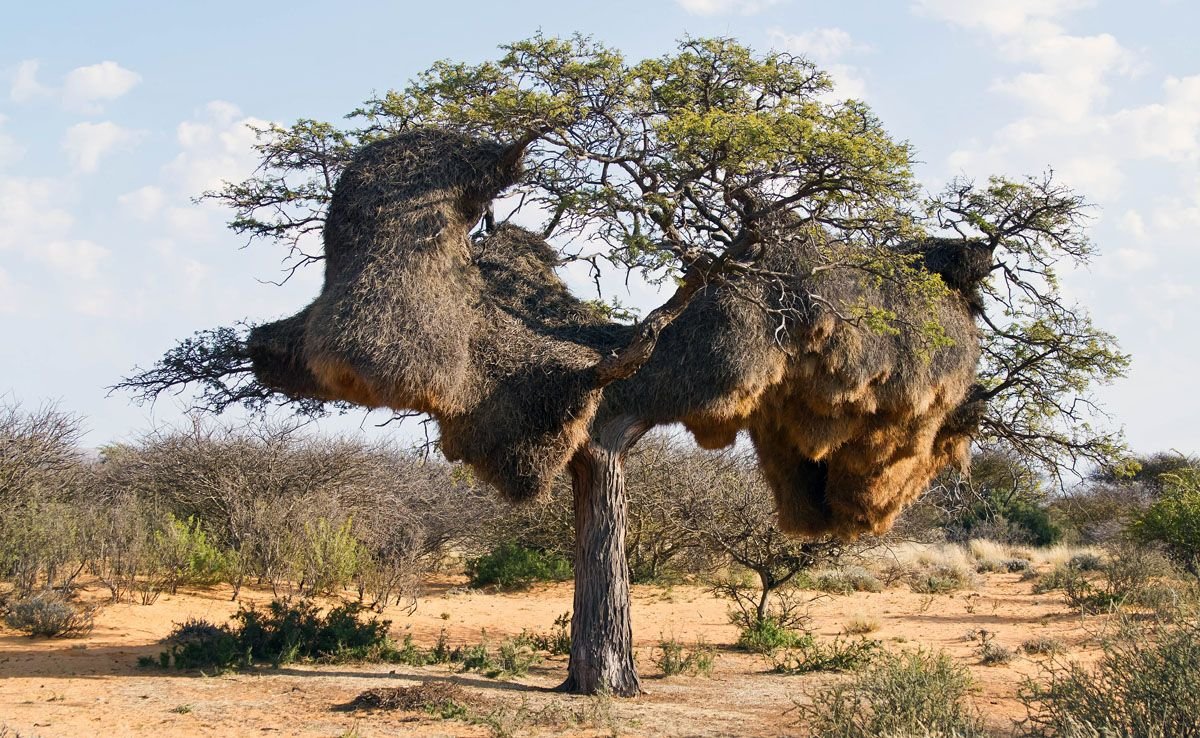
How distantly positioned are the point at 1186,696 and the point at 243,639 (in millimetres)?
10418

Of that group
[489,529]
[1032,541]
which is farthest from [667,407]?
[1032,541]

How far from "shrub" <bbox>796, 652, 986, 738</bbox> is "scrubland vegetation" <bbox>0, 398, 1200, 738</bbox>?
0.08 feet

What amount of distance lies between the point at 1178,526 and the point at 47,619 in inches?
773

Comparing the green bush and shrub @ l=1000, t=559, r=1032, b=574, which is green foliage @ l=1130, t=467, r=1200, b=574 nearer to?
shrub @ l=1000, t=559, r=1032, b=574

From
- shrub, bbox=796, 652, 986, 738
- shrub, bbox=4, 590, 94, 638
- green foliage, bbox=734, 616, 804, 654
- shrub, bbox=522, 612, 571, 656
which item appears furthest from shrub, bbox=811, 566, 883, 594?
shrub, bbox=796, 652, 986, 738

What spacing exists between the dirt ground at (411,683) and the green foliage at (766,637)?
39cm

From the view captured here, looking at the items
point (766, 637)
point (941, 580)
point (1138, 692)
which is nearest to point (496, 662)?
A: point (766, 637)

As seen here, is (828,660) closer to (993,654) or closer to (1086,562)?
(993,654)

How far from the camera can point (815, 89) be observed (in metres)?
11.2

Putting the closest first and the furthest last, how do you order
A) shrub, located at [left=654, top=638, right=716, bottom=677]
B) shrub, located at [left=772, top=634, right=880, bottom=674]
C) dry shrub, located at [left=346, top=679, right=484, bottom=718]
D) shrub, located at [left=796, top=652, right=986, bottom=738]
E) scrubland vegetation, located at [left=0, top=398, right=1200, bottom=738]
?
shrub, located at [left=796, top=652, right=986, bottom=738] < scrubland vegetation, located at [left=0, top=398, right=1200, bottom=738] < dry shrub, located at [left=346, top=679, right=484, bottom=718] < shrub, located at [left=654, top=638, right=716, bottom=677] < shrub, located at [left=772, top=634, right=880, bottom=674]

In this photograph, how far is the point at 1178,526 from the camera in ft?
66.2

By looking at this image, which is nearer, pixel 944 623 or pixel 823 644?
pixel 823 644

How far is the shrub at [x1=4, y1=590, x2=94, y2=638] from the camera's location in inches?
562

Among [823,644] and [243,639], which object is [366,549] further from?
[823,644]
